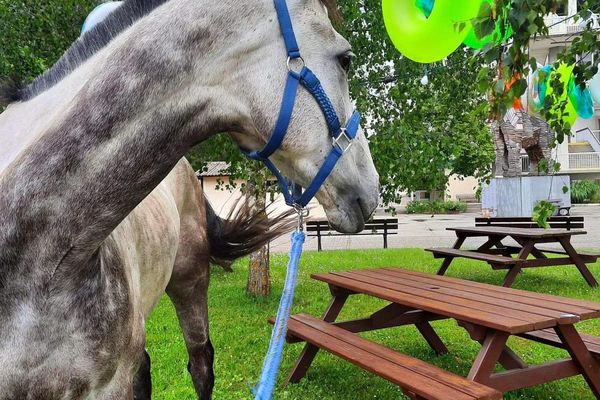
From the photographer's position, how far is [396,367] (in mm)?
2541

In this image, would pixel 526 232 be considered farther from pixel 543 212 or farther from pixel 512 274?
pixel 543 212

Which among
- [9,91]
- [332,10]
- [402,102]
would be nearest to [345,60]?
[332,10]

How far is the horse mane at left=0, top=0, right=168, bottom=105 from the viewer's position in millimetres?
1351

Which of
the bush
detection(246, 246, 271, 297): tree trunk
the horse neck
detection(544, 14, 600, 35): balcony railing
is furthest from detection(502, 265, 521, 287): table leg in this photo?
the bush

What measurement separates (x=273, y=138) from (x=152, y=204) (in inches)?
46.1

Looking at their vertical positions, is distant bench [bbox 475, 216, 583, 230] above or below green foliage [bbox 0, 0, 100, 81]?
below

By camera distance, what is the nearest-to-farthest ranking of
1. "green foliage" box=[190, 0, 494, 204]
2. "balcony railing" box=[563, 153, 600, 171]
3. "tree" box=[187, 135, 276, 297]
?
"tree" box=[187, 135, 276, 297], "green foliage" box=[190, 0, 494, 204], "balcony railing" box=[563, 153, 600, 171]

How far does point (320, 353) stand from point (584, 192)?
2773cm

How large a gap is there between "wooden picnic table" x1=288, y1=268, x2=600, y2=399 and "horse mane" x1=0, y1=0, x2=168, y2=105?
6.13 ft

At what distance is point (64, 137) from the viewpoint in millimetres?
1201

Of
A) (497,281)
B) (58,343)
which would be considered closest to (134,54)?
(58,343)

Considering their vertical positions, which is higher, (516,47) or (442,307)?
(516,47)

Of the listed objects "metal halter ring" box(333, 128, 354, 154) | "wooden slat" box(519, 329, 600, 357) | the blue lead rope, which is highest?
"metal halter ring" box(333, 128, 354, 154)

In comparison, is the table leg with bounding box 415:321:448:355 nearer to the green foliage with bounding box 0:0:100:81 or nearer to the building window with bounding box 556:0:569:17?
the building window with bounding box 556:0:569:17
